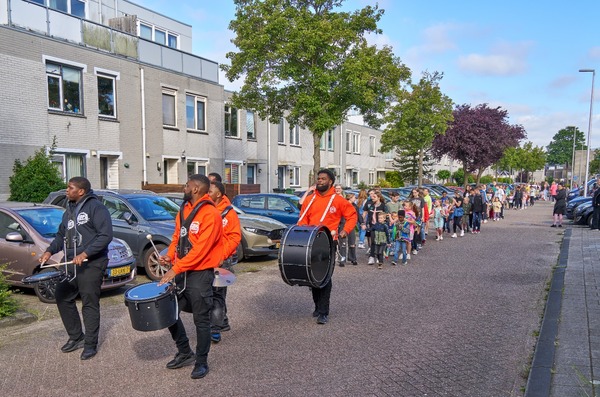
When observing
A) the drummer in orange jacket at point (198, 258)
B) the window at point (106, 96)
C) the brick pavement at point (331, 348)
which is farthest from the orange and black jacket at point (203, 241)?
the window at point (106, 96)

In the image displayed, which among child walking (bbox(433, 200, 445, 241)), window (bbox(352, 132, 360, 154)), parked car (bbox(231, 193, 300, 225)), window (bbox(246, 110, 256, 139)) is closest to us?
parked car (bbox(231, 193, 300, 225))

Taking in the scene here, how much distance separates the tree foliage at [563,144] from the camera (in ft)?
429

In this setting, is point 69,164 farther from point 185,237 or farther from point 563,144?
point 563,144

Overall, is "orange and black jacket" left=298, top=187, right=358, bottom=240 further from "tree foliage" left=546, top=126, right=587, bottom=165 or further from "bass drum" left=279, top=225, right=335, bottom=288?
"tree foliage" left=546, top=126, right=587, bottom=165

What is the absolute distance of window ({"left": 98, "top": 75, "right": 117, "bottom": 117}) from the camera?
61.4 feet

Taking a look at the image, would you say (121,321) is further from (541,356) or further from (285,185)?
(285,185)

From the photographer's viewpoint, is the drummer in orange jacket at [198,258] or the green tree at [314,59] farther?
the green tree at [314,59]

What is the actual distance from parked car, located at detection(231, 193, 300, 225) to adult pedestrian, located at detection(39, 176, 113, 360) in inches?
337

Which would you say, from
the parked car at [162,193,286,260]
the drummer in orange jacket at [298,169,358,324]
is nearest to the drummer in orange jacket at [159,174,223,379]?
the drummer in orange jacket at [298,169,358,324]

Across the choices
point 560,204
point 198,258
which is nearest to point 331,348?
point 198,258

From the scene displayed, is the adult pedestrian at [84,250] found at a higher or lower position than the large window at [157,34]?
lower

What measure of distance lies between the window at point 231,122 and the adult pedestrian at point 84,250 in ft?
68.3

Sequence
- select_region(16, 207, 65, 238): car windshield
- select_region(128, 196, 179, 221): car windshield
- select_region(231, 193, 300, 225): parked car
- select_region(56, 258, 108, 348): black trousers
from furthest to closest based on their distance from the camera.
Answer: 1. select_region(231, 193, 300, 225): parked car
2. select_region(128, 196, 179, 221): car windshield
3. select_region(16, 207, 65, 238): car windshield
4. select_region(56, 258, 108, 348): black trousers

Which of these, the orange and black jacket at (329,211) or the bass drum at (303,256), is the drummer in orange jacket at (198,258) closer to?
the bass drum at (303,256)
